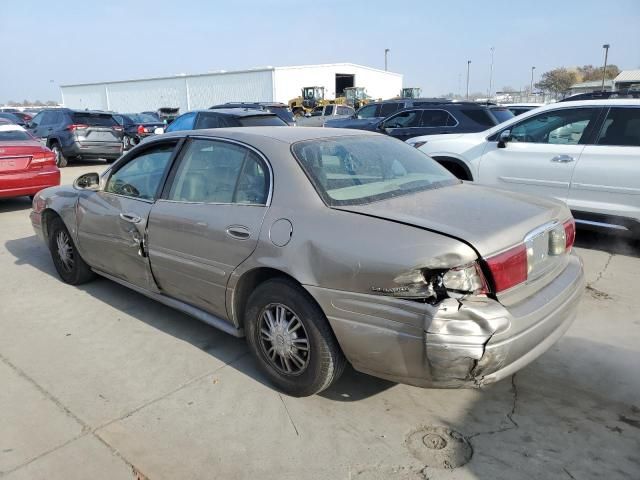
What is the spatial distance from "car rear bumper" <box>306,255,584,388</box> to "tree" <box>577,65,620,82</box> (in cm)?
7475

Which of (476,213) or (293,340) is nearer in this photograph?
(476,213)

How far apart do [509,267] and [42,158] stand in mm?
8307

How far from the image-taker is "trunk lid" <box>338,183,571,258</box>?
253 cm

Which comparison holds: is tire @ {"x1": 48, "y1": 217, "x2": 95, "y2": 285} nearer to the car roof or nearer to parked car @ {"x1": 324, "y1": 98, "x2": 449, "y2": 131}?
the car roof

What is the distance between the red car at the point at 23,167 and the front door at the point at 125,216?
4485 millimetres

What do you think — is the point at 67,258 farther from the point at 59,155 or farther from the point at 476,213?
the point at 59,155

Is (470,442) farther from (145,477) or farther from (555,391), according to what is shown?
(145,477)

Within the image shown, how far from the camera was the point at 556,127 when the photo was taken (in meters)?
6.24

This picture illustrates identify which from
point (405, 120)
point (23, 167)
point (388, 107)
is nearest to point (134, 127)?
point (388, 107)

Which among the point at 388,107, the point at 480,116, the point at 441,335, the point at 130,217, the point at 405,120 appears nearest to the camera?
the point at 441,335

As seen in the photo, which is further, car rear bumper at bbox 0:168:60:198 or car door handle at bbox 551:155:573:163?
car rear bumper at bbox 0:168:60:198

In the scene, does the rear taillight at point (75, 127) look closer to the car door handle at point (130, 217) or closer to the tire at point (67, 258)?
the tire at point (67, 258)

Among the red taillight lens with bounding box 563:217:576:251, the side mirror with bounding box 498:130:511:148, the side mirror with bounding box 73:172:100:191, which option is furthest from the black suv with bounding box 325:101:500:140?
the side mirror with bounding box 73:172:100:191

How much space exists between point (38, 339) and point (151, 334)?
2.86 ft
